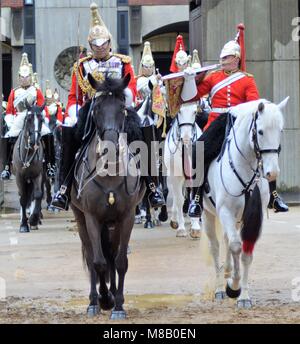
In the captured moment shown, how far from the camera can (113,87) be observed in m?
8.72

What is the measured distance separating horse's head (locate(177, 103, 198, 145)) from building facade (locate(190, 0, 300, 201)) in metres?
5.42

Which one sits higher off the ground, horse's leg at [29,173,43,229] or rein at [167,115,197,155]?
rein at [167,115,197,155]

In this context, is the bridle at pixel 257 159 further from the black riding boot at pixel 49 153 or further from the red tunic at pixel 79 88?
the black riding boot at pixel 49 153

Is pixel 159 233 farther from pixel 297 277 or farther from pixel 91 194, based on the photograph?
pixel 91 194

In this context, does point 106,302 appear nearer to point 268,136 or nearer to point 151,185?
point 151,185

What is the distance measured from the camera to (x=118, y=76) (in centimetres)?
972

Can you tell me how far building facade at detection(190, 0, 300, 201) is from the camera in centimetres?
1989

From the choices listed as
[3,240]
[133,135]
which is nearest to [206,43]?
[3,240]

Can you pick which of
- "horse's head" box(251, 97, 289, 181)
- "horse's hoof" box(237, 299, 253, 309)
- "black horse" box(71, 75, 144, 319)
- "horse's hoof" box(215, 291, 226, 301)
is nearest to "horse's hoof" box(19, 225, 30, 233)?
"horse's hoof" box(215, 291, 226, 301)

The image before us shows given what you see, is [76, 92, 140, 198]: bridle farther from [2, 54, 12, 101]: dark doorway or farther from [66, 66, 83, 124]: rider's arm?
[2, 54, 12, 101]: dark doorway

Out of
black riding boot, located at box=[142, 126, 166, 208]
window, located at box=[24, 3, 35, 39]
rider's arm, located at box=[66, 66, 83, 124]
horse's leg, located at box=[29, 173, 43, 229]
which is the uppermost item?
window, located at box=[24, 3, 35, 39]

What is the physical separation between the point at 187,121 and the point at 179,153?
77 centimetres

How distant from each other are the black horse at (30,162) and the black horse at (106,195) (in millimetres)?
7865

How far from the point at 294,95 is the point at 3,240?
7570 millimetres
